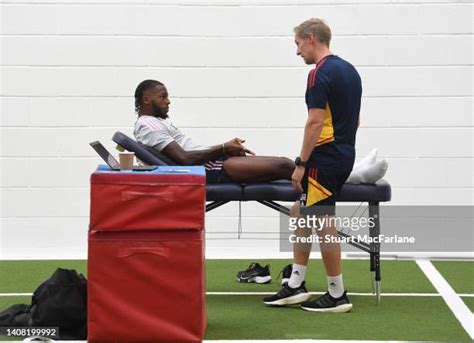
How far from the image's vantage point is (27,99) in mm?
7949

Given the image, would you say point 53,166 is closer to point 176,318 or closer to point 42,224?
point 42,224

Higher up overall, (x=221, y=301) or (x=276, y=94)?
(x=276, y=94)

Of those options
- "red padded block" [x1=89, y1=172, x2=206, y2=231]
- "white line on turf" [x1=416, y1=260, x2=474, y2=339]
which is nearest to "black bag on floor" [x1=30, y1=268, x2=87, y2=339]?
"red padded block" [x1=89, y1=172, x2=206, y2=231]

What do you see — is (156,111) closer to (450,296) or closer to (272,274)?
(272,274)

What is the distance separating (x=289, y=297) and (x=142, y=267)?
1343 millimetres

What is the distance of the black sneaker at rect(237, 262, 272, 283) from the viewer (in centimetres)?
686

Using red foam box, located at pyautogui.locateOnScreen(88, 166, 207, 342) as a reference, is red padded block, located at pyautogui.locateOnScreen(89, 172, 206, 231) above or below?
above

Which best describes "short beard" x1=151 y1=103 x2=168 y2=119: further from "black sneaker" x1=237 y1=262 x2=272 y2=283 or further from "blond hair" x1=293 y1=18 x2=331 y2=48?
"black sneaker" x1=237 y1=262 x2=272 y2=283

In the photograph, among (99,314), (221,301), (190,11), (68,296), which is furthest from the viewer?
(190,11)

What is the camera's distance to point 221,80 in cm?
797

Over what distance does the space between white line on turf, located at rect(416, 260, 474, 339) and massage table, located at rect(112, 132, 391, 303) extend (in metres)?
0.45

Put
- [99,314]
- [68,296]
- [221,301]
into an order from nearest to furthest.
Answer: [99,314] → [68,296] → [221,301]

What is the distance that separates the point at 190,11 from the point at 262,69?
68 centimetres

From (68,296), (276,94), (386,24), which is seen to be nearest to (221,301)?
(68,296)
